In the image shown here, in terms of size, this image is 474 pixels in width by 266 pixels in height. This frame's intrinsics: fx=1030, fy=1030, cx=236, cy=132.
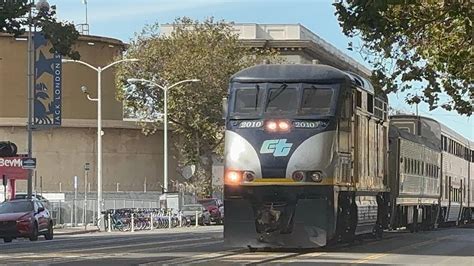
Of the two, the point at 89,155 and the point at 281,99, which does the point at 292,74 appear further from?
the point at 89,155

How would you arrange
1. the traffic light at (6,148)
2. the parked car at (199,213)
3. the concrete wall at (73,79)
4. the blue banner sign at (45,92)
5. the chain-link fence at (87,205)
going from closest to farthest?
the traffic light at (6,148), the blue banner sign at (45,92), the chain-link fence at (87,205), the parked car at (199,213), the concrete wall at (73,79)

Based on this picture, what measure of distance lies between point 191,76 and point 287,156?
43.7 m

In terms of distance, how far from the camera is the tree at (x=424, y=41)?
2052 centimetres

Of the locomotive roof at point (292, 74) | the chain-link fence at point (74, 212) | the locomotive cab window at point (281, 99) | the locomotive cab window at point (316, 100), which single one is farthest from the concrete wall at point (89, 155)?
the locomotive cab window at point (316, 100)

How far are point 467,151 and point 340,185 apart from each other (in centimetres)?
3489

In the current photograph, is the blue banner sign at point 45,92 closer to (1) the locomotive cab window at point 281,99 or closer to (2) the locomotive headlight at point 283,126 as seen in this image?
(1) the locomotive cab window at point 281,99

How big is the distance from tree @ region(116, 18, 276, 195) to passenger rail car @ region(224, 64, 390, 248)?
4126cm

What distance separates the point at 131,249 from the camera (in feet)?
91.9

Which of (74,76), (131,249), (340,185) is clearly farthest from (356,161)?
(74,76)

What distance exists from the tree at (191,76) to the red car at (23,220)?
2821 centimetres

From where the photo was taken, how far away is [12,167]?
49.3 metres

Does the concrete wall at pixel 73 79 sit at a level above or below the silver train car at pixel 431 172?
above

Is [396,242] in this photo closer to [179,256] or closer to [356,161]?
[356,161]

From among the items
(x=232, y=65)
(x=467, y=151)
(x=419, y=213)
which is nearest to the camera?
(x=419, y=213)
